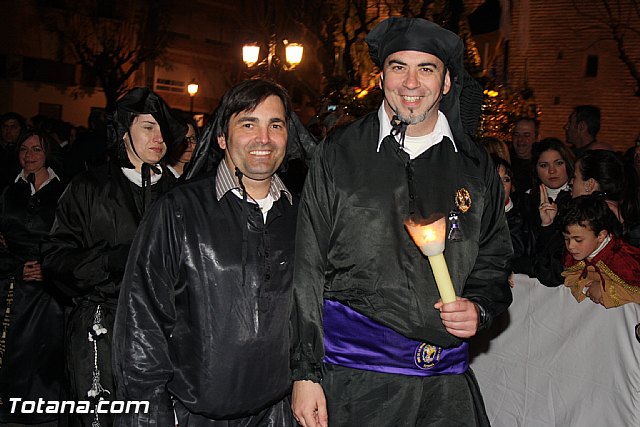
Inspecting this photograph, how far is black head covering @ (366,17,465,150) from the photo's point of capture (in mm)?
3824

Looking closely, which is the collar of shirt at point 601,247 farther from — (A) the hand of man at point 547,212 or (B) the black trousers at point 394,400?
(B) the black trousers at point 394,400

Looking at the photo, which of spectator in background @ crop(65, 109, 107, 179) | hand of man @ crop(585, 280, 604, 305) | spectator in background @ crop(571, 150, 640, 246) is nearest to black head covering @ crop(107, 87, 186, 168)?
hand of man @ crop(585, 280, 604, 305)

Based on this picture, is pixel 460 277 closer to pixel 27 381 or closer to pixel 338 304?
pixel 338 304

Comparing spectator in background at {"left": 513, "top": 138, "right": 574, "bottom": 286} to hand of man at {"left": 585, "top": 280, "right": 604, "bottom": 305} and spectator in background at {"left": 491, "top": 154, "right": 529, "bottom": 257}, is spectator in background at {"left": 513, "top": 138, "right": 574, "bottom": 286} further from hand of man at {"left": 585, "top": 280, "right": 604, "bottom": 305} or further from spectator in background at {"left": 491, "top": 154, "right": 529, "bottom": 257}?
hand of man at {"left": 585, "top": 280, "right": 604, "bottom": 305}

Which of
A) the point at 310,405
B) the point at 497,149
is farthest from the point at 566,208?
the point at 310,405

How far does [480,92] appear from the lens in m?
4.20

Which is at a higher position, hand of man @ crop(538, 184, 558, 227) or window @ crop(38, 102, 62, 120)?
window @ crop(38, 102, 62, 120)

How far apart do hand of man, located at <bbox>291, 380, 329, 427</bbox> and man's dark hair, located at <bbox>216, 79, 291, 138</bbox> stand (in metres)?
1.36

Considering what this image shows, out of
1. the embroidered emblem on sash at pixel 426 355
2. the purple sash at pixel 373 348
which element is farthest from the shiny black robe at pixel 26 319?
the embroidered emblem on sash at pixel 426 355

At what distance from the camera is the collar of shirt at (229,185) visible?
161 inches

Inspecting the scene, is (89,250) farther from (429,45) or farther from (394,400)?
(429,45)

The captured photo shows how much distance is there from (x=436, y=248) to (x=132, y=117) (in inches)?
120

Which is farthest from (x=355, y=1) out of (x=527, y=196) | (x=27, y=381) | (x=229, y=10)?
(x=229, y=10)

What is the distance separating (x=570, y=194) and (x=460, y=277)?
165 inches
